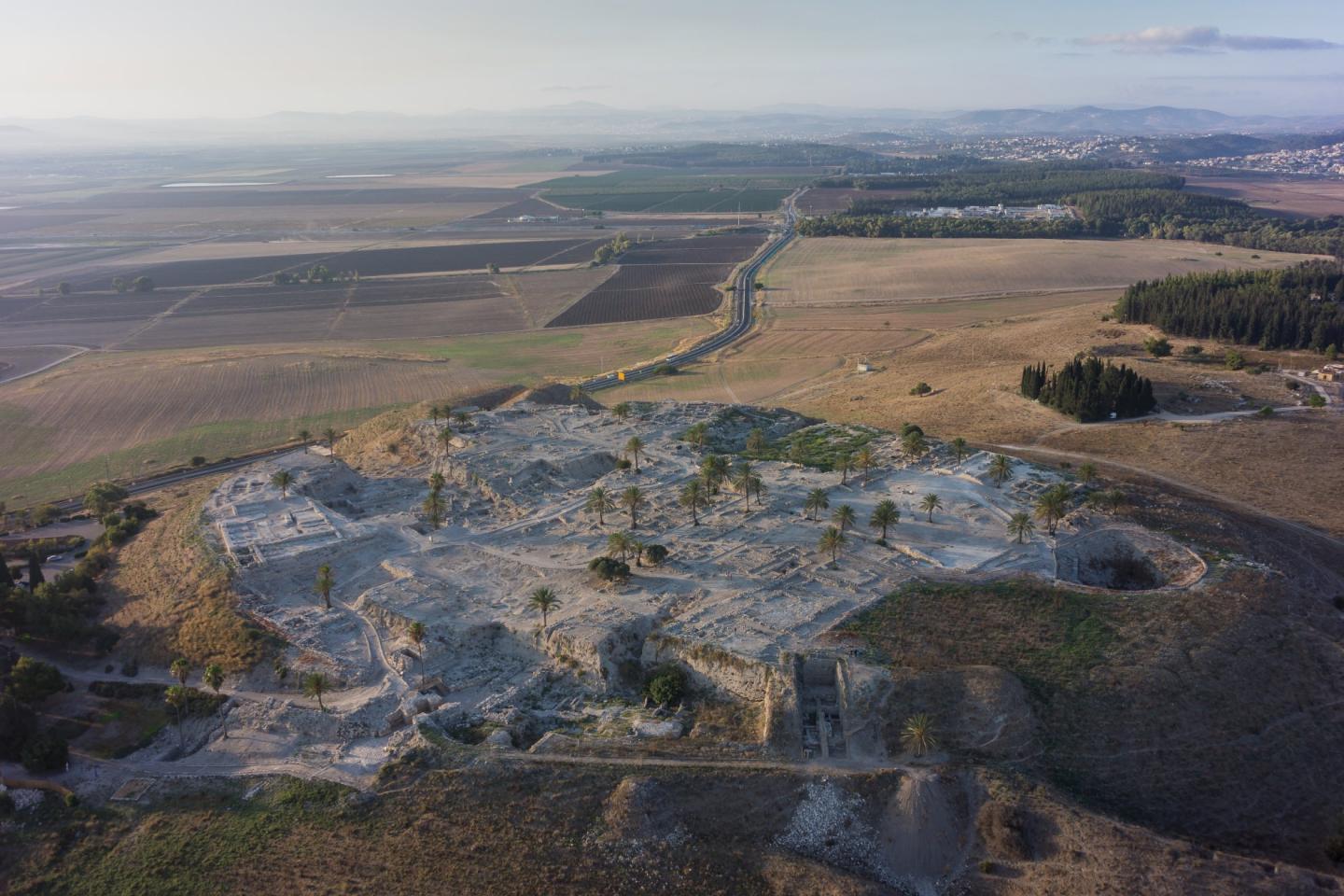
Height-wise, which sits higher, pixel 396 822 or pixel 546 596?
pixel 546 596

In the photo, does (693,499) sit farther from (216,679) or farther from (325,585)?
(216,679)

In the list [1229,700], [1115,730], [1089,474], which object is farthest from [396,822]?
[1089,474]

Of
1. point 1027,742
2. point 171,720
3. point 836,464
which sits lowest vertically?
point 171,720

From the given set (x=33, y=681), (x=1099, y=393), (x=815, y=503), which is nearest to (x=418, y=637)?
(x=33, y=681)

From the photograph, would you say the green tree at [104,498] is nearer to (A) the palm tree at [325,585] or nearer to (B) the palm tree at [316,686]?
(A) the palm tree at [325,585]

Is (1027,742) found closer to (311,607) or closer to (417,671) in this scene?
(417,671)

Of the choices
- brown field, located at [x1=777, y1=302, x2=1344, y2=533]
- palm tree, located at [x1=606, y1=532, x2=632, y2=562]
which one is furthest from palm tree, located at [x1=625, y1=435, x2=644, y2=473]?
brown field, located at [x1=777, y1=302, x2=1344, y2=533]
